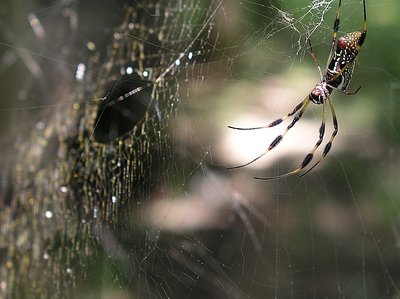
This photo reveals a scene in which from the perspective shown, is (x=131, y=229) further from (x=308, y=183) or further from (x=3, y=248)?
(x=3, y=248)

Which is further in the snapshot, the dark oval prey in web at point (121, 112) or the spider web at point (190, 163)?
the dark oval prey in web at point (121, 112)

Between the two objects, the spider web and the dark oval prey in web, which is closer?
the spider web

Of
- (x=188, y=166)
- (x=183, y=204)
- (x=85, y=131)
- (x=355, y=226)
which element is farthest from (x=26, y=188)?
(x=355, y=226)

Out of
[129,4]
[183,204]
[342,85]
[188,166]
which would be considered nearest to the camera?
[342,85]

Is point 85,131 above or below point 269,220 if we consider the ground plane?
above

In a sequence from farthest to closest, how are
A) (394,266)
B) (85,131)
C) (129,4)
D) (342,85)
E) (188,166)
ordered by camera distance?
(129,4)
(85,131)
(394,266)
(188,166)
(342,85)

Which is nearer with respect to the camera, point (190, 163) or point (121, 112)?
point (190, 163)

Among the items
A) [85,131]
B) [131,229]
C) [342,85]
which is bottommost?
[131,229]

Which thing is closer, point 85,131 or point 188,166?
point 188,166
